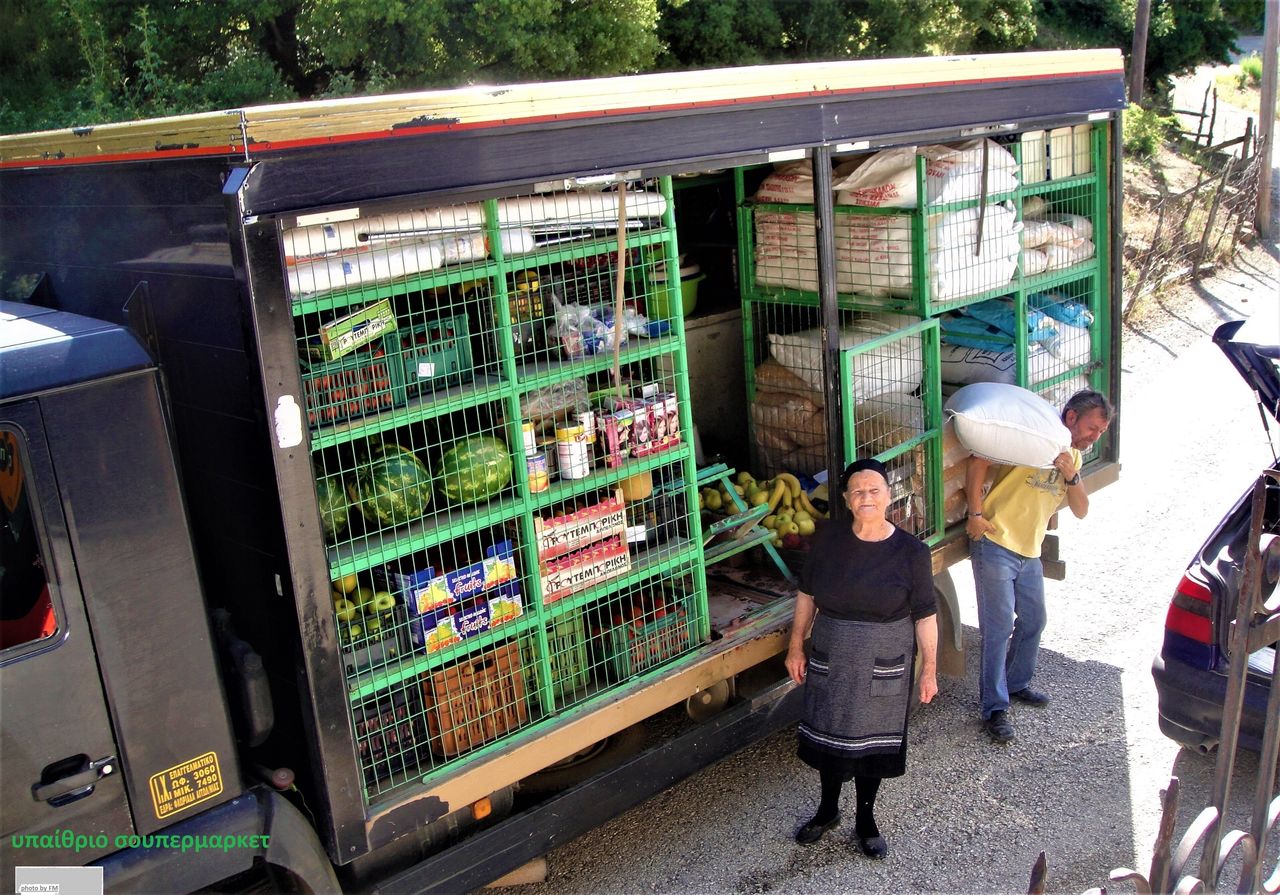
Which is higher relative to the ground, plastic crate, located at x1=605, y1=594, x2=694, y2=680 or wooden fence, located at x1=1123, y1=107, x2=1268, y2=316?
plastic crate, located at x1=605, y1=594, x2=694, y2=680

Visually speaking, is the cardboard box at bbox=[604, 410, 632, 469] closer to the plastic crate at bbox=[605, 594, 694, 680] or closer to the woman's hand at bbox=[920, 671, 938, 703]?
the plastic crate at bbox=[605, 594, 694, 680]

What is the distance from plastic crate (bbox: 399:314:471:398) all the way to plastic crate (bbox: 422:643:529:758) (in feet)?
2.94

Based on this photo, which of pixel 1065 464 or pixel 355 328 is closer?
pixel 355 328

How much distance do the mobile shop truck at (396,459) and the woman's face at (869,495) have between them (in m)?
0.62

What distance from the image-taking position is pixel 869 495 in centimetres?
430

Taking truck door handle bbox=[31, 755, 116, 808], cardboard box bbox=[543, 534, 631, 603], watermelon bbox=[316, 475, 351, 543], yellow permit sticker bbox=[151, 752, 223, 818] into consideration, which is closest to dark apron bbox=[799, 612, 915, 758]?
cardboard box bbox=[543, 534, 631, 603]

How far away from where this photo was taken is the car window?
2791mm

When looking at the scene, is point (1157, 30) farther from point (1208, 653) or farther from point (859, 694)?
point (859, 694)

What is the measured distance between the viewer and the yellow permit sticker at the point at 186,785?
303 centimetres

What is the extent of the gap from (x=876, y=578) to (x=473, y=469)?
1596 mm

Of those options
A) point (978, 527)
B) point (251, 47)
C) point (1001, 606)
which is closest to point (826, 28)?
Answer: point (251, 47)

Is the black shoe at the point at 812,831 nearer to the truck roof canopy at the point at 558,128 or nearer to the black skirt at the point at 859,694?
the black skirt at the point at 859,694

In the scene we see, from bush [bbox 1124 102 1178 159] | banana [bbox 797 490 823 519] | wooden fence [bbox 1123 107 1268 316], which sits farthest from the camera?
bush [bbox 1124 102 1178 159]

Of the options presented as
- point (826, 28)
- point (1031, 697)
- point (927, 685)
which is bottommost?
point (1031, 697)
